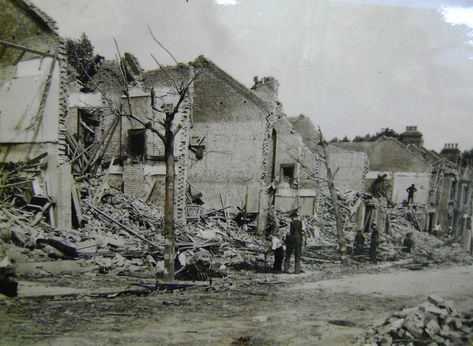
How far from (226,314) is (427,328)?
341 cm

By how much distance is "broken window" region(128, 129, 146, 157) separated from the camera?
53.5ft

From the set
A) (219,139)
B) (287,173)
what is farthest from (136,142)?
(287,173)

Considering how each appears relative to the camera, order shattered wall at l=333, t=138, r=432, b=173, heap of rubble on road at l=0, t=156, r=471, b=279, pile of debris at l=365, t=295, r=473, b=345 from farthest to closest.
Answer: shattered wall at l=333, t=138, r=432, b=173
heap of rubble on road at l=0, t=156, r=471, b=279
pile of debris at l=365, t=295, r=473, b=345

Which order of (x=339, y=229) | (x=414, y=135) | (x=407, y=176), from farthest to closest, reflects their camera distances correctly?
(x=407, y=176)
(x=414, y=135)
(x=339, y=229)

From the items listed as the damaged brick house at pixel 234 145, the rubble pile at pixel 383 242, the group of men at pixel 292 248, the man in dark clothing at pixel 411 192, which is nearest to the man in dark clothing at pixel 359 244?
the rubble pile at pixel 383 242

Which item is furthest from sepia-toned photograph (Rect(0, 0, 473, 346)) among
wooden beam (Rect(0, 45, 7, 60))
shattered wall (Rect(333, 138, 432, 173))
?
shattered wall (Rect(333, 138, 432, 173))

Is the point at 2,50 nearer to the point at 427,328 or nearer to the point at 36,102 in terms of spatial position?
the point at 36,102

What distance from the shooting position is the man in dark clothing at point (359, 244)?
11484mm

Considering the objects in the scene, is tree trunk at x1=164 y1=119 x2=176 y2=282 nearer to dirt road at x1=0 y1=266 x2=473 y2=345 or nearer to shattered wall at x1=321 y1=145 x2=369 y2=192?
dirt road at x1=0 y1=266 x2=473 y2=345

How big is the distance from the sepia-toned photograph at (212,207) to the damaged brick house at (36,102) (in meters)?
0.04

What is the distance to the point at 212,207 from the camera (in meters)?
17.9

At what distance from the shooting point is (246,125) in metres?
17.8

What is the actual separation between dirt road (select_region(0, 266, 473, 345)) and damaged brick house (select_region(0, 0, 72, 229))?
4460 mm

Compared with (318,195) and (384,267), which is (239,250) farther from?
(318,195)
